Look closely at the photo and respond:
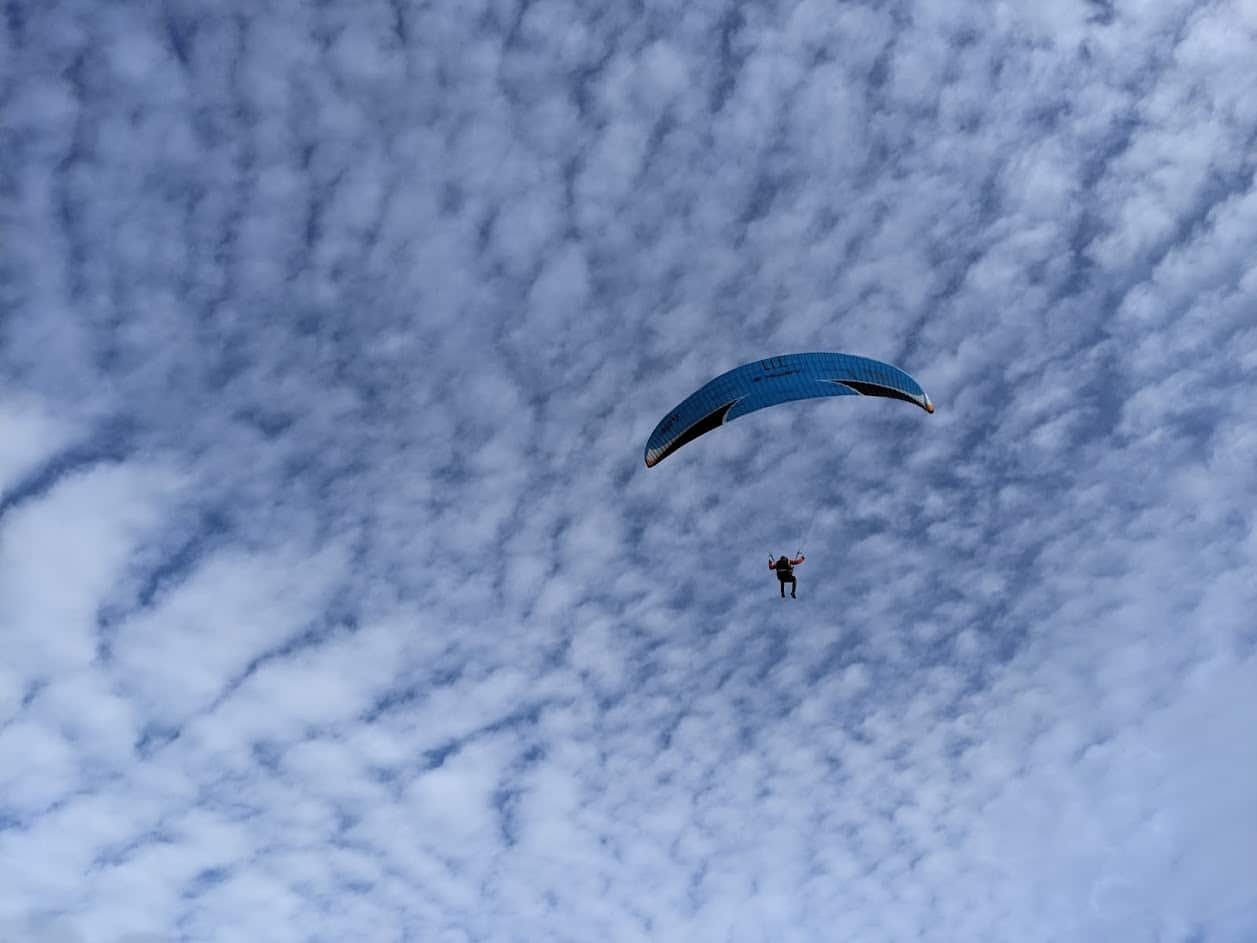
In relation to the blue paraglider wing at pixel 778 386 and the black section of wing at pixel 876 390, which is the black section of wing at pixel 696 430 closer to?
the blue paraglider wing at pixel 778 386

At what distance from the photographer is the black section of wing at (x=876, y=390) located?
3947cm

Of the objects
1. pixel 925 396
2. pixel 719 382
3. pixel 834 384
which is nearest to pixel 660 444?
pixel 719 382

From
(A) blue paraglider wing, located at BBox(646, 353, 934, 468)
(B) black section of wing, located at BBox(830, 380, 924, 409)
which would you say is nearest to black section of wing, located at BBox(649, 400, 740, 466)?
(A) blue paraglider wing, located at BBox(646, 353, 934, 468)

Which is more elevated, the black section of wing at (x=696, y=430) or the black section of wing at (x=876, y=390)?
the black section of wing at (x=696, y=430)

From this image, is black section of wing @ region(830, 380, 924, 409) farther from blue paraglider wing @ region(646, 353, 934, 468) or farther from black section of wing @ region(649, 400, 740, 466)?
black section of wing @ region(649, 400, 740, 466)

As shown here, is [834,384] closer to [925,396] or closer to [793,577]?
[925,396]

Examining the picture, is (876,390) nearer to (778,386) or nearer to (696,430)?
(778,386)

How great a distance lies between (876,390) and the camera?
40.1m

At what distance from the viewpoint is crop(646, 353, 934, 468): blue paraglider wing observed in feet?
128

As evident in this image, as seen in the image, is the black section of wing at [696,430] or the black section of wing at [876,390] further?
the black section of wing at [696,430]

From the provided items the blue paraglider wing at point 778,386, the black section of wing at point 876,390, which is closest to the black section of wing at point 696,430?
the blue paraglider wing at point 778,386

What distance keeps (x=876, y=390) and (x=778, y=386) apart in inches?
150

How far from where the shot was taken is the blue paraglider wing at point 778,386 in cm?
3900

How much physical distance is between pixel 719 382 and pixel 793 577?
1046cm
